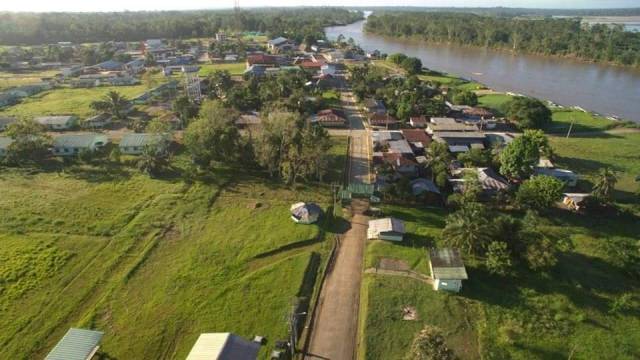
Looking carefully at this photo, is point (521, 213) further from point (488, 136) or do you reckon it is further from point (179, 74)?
point (179, 74)

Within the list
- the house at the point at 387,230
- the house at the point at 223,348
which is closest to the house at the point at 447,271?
the house at the point at 387,230

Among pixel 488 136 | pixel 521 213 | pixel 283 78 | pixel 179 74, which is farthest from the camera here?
pixel 179 74

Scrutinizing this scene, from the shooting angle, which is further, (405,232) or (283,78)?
(283,78)

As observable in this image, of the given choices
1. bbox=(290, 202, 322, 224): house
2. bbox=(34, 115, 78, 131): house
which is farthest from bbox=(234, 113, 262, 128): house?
bbox=(34, 115, 78, 131): house

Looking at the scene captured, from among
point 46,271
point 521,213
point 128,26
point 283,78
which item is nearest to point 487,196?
point 521,213

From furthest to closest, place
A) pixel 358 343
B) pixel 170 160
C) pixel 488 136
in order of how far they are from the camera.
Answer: pixel 488 136, pixel 170 160, pixel 358 343

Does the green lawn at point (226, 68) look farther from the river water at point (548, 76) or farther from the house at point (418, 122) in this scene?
the river water at point (548, 76)

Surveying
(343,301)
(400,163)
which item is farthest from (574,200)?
(343,301)

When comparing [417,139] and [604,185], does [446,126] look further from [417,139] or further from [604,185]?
[604,185]
